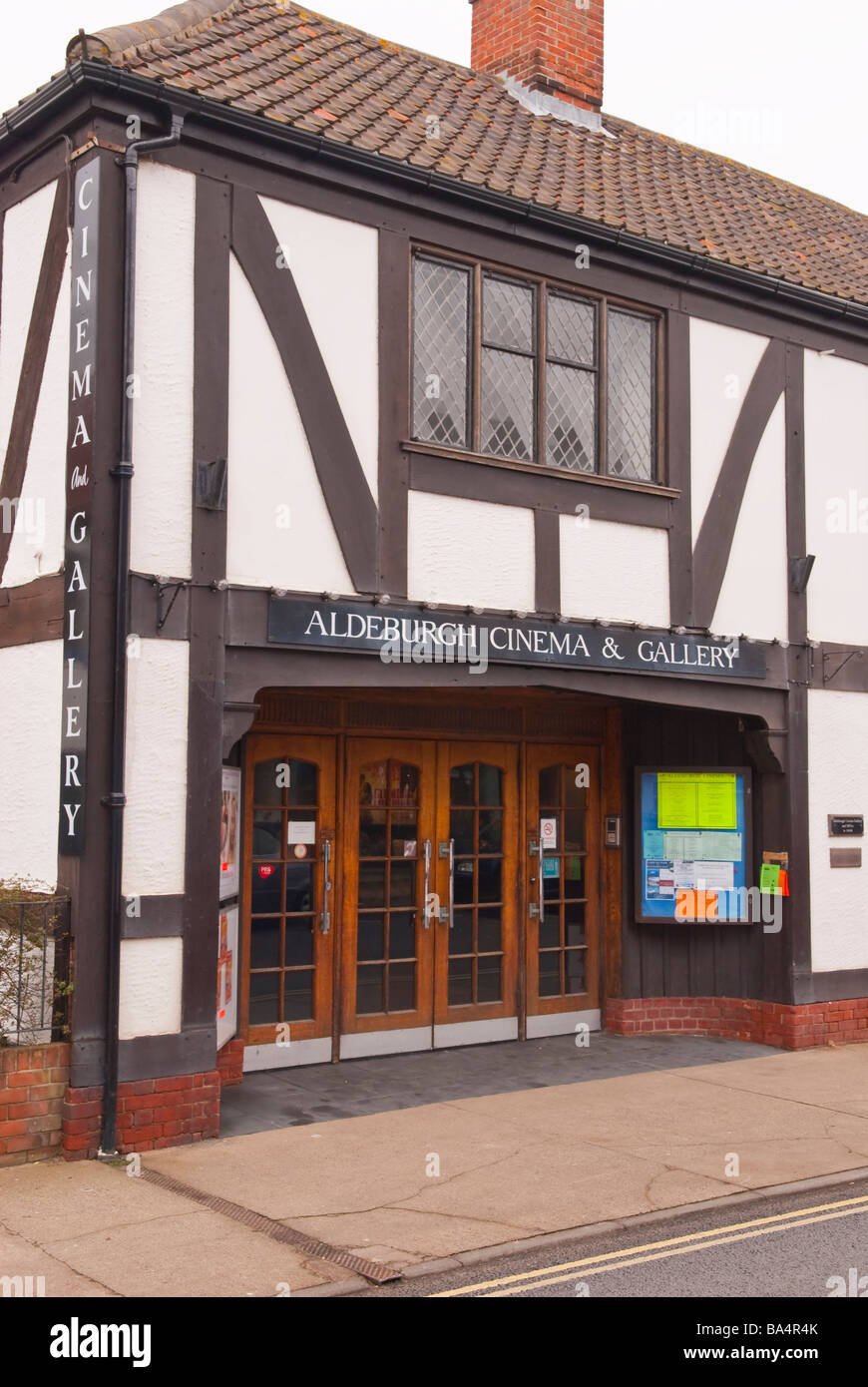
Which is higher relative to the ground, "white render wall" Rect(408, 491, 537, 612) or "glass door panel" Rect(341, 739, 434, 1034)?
"white render wall" Rect(408, 491, 537, 612)

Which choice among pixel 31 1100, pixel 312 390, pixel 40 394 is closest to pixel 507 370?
pixel 312 390

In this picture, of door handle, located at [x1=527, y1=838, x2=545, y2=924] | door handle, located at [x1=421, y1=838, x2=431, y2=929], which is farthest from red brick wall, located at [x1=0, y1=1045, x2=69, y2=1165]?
door handle, located at [x1=527, y1=838, x2=545, y2=924]

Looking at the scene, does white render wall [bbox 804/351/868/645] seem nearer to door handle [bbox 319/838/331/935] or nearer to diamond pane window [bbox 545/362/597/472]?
diamond pane window [bbox 545/362/597/472]

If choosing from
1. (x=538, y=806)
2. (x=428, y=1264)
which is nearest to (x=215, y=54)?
(x=538, y=806)

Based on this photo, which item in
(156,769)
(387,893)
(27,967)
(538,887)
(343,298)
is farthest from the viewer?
(538,887)

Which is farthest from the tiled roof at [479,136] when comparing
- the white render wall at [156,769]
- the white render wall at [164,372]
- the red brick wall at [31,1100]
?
the red brick wall at [31,1100]

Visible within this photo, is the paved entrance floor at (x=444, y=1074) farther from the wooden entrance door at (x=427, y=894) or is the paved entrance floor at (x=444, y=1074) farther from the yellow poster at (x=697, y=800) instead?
the yellow poster at (x=697, y=800)

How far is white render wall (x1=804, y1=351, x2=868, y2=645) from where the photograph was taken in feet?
37.0

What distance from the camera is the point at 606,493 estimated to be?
9.91 m

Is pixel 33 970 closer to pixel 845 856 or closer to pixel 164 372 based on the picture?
pixel 164 372

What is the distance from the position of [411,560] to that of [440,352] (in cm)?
150

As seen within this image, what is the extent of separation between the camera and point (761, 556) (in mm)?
10875

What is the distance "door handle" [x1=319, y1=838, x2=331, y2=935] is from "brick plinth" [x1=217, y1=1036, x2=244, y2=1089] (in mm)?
1000

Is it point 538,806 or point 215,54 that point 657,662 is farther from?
point 215,54
